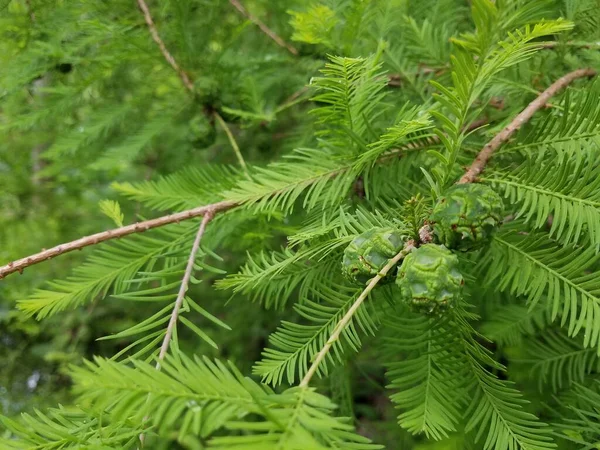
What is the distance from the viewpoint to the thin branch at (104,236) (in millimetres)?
719

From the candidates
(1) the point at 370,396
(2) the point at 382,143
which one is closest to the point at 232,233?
(2) the point at 382,143

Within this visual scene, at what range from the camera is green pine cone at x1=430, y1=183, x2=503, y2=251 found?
566 mm

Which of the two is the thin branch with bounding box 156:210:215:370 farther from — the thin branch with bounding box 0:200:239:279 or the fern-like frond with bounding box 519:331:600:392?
the fern-like frond with bounding box 519:331:600:392

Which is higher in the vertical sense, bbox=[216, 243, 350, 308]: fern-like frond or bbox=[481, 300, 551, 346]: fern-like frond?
bbox=[216, 243, 350, 308]: fern-like frond

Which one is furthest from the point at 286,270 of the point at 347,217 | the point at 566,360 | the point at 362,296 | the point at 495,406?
the point at 566,360

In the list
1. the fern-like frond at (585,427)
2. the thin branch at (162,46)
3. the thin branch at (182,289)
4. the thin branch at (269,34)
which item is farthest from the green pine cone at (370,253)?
the thin branch at (269,34)

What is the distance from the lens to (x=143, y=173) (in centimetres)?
236

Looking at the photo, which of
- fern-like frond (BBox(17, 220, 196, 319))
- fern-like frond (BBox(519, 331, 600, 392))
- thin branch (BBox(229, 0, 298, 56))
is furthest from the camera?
thin branch (BBox(229, 0, 298, 56))

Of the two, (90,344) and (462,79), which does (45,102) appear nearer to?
(462,79)

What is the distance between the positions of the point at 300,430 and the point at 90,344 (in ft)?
7.85

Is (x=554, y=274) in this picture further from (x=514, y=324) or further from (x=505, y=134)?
(x=514, y=324)

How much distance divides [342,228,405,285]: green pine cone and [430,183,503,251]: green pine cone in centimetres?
6

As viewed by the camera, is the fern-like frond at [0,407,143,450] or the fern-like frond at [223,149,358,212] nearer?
the fern-like frond at [0,407,143,450]

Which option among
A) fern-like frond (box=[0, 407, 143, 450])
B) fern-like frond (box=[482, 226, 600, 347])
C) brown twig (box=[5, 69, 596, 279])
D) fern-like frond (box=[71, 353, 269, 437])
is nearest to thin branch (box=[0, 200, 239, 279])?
brown twig (box=[5, 69, 596, 279])
